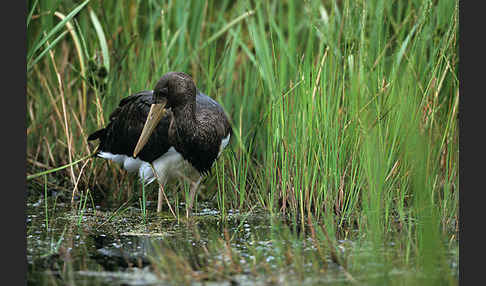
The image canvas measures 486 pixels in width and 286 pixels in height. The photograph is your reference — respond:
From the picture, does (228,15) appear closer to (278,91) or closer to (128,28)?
(128,28)

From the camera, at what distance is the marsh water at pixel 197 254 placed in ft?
11.1

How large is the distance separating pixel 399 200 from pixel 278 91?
3.62 ft

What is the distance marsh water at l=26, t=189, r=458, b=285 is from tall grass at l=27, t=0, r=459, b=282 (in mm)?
186

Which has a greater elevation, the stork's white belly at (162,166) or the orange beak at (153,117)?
the orange beak at (153,117)

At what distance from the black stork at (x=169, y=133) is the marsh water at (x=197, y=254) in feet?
1.44

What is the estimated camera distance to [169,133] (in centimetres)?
496

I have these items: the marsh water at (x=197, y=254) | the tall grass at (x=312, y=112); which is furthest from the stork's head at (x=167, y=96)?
the marsh water at (x=197, y=254)

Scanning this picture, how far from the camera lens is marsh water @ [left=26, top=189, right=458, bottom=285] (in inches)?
134

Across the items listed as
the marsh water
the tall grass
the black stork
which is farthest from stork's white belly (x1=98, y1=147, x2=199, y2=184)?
the marsh water

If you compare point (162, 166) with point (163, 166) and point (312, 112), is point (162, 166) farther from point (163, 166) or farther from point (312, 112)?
point (312, 112)

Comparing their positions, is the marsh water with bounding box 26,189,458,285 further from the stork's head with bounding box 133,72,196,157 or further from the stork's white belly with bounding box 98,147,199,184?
the stork's head with bounding box 133,72,196,157

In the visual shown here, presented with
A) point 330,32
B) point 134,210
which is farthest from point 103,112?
point 330,32

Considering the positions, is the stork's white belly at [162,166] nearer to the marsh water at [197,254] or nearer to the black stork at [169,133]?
the black stork at [169,133]

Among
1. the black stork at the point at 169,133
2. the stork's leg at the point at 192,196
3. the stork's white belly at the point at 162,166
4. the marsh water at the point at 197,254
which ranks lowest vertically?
the marsh water at the point at 197,254
